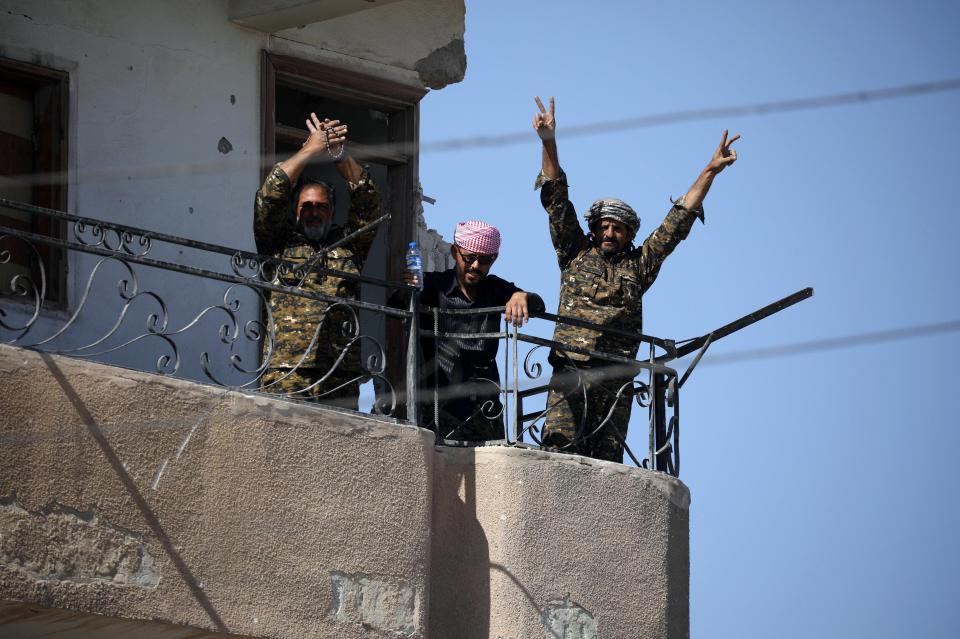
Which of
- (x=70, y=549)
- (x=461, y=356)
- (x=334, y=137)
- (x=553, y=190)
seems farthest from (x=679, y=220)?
(x=70, y=549)

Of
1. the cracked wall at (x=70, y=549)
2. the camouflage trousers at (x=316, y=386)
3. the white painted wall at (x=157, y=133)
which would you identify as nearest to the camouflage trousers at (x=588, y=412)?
the camouflage trousers at (x=316, y=386)

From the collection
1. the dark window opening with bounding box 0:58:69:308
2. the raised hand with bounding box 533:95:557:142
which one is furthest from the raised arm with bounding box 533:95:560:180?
the dark window opening with bounding box 0:58:69:308

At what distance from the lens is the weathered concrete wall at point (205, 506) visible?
24.8 feet

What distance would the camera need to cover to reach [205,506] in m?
8.04

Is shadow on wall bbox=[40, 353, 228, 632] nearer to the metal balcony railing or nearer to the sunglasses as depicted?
the metal balcony railing

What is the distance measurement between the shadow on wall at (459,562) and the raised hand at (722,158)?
224 cm

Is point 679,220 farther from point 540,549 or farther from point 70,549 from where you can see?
point 70,549

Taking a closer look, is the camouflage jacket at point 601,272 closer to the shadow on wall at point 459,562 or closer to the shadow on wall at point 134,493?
the shadow on wall at point 459,562

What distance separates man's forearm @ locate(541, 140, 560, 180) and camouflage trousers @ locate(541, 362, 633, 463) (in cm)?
106

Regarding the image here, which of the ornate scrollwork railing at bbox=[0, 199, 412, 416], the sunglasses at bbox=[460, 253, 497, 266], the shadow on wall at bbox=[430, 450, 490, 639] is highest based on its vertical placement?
the sunglasses at bbox=[460, 253, 497, 266]

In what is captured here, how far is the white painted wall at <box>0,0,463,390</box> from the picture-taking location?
9.74 m

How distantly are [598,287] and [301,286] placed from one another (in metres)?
1.81

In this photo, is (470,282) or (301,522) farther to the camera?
(470,282)

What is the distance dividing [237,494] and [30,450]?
1053 millimetres
